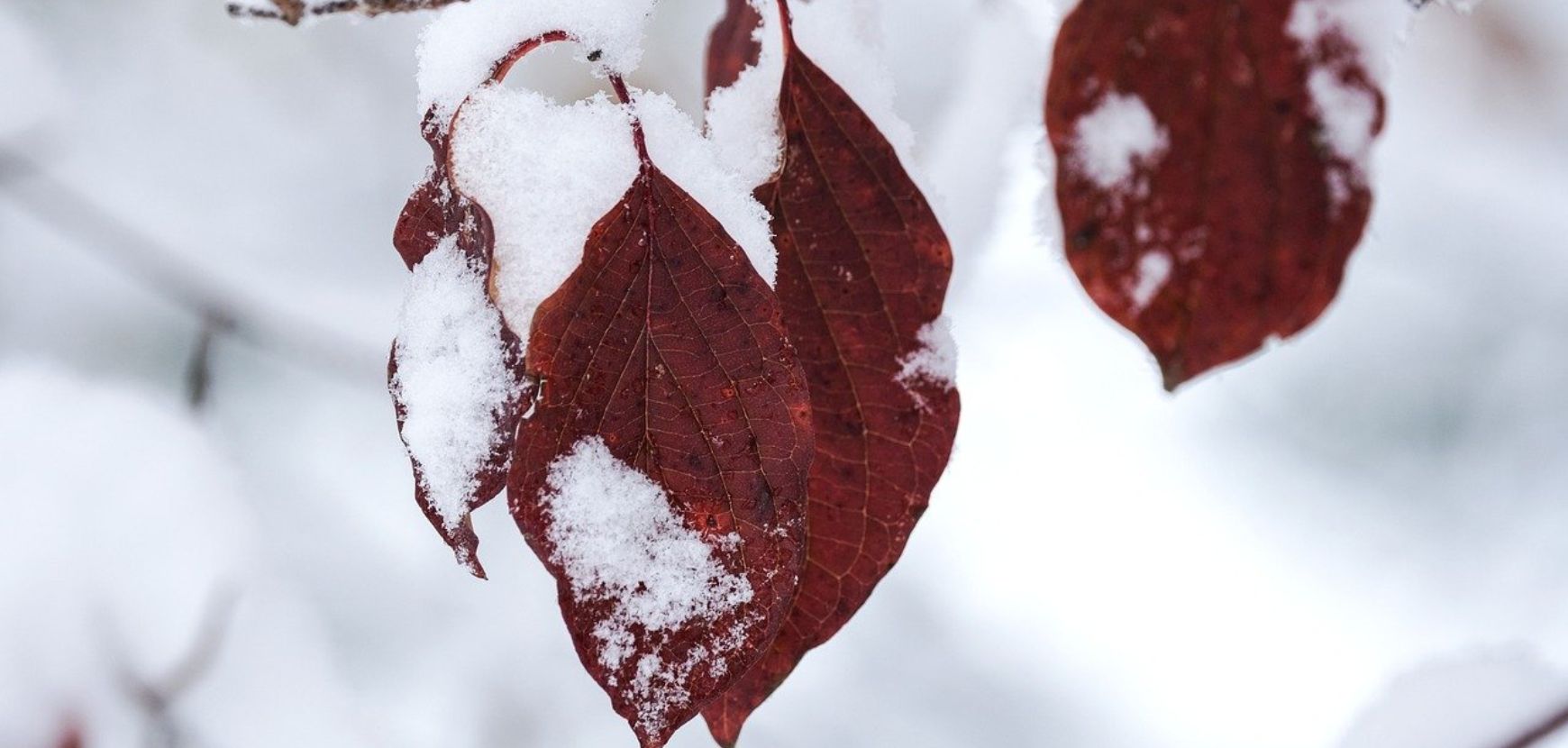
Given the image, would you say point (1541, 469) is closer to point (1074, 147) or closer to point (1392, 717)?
point (1392, 717)

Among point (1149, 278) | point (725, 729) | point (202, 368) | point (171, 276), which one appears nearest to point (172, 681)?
point (202, 368)

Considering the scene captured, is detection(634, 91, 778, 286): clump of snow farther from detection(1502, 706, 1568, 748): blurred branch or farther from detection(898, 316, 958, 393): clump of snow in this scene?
detection(1502, 706, 1568, 748): blurred branch

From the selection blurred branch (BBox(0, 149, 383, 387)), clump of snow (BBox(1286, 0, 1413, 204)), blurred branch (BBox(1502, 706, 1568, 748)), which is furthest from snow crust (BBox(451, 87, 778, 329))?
blurred branch (BBox(0, 149, 383, 387))

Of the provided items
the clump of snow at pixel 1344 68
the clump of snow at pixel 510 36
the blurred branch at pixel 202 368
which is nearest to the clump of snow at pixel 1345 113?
the clump of snow at pixel 1344 68

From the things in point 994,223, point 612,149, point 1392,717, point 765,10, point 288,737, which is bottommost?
point 288,737

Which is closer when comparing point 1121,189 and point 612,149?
point 1121,189

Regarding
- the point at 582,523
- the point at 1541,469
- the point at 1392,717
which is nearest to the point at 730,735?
the point at 582,523
